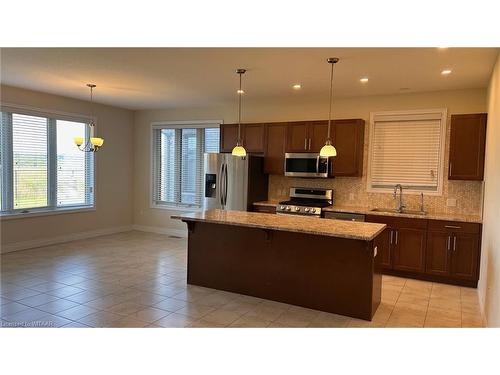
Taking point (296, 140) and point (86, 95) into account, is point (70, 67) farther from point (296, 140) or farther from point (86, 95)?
point (296, 140)

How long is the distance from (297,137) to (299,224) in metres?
2.62

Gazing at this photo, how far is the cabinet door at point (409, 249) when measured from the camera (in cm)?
493

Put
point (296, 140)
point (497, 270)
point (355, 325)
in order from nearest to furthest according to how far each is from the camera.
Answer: point (497, 270), point (355, 325), point (296, 140)

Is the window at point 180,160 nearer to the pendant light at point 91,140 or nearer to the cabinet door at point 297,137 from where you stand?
the pendant light at point 91,140

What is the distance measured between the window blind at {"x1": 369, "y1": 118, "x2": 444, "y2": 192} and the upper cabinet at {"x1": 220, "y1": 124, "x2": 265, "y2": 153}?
6.17ft

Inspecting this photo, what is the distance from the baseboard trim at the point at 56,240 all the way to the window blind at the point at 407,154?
5.42 metres

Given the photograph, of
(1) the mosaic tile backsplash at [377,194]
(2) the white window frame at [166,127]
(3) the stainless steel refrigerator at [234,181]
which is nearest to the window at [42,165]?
(2) the white window frame at [166,127]

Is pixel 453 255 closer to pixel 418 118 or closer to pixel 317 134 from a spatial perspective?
pixel 418 118

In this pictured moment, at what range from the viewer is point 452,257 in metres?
4.76

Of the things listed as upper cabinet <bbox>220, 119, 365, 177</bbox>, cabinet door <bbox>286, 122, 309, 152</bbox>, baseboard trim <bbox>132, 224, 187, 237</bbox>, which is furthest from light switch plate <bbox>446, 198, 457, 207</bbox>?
baseboard trim <bbox>132, 224, 187, 237</bbox>

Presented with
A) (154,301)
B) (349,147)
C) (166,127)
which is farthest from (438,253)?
(166,127)

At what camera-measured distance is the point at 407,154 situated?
5523 millimetres
